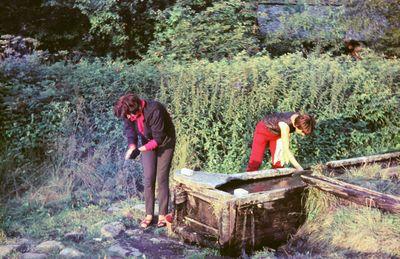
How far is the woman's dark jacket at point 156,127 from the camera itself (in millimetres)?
5844

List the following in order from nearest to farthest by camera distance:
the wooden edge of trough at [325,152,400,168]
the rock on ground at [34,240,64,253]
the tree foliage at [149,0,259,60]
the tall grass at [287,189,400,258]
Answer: the tall grass at [287,189,400,258], the rock on ground at [34,240,64,253], the wooden edge of trough at [325,152,400,168], the tree foliage at [149,0,259,60]

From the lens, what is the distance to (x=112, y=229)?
612cm

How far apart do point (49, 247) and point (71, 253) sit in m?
0.33

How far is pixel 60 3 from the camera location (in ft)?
40.0

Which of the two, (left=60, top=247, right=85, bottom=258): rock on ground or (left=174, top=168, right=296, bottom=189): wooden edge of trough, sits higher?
(left=174, top=168, right=296, bottom=189): wooden edge of trough

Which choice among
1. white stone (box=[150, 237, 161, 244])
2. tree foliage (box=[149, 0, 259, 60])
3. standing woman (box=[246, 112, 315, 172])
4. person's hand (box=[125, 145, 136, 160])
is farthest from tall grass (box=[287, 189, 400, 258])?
tree foliage (box=[149, 0, 259, 60])

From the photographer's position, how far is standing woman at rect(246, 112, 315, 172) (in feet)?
20.4

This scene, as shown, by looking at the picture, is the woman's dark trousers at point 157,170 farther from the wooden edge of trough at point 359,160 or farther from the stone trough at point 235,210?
the wooden edge of trough at point 359,160

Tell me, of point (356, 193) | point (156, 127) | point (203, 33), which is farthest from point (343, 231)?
point (203, 33)

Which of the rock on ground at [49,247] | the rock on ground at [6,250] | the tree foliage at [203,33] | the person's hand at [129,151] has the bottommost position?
the rock on ground at [49,247]

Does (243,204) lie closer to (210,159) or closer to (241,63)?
(210,159)

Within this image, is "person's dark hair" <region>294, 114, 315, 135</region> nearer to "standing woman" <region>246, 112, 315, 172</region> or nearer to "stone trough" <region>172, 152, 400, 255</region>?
"standing woman" <region>246, 112, 315, 172</region>

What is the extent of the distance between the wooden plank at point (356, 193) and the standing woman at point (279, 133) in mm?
601

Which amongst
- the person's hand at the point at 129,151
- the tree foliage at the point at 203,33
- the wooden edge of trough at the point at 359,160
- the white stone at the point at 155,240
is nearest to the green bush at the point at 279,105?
the wooden edge of trough at the point at 359,160
